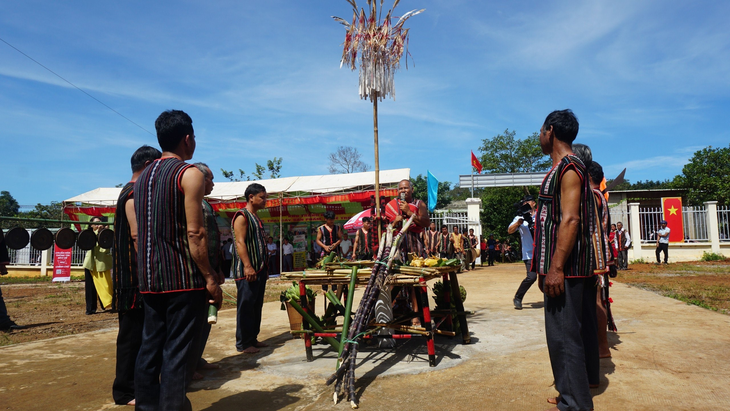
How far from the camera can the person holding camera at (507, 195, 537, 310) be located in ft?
20.5

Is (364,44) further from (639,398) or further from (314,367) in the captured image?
(639,398)

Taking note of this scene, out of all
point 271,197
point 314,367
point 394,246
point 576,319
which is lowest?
point 314,367

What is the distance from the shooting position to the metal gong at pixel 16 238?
672 cm

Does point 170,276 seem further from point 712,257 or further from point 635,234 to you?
point 712,257

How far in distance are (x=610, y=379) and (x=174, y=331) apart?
10.6ft

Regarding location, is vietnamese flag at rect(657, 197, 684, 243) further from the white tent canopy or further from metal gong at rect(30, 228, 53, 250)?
metal gong at rect(30, 228, 53, 250)

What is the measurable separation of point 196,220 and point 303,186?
603 inches

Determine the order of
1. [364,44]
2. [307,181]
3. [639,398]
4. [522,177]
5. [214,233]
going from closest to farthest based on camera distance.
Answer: [639,398] → [214,233] → [364,44] → [307,181] → [522,177]

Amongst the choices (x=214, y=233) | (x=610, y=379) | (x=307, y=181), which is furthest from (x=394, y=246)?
(x=307, y=181)

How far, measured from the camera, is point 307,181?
61.2 ft

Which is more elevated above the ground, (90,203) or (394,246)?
(90,203)

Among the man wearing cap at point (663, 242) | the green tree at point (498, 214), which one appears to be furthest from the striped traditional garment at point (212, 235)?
the green tree at point (498, 214)

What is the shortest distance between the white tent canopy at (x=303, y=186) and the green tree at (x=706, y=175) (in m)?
19.0

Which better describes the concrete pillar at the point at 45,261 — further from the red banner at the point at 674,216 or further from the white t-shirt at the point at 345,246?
the red banner at the point at 674,216
